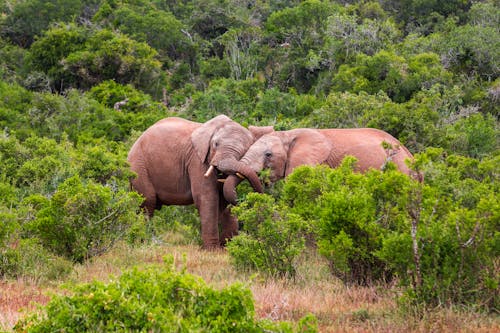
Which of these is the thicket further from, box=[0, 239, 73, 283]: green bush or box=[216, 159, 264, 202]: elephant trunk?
box=[0, 239, 73, 283]: green bush

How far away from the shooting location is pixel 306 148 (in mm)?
11609

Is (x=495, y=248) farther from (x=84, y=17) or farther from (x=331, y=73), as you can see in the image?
(x=84, y=17)

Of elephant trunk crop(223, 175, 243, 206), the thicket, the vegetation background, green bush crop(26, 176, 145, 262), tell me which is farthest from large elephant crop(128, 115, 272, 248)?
green bush crop(26, 176, 145, 262)

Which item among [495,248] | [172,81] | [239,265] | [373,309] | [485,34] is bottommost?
[172,81]

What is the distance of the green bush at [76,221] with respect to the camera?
28.7ft

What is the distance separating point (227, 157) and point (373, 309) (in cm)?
502

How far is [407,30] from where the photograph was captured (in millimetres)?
36688

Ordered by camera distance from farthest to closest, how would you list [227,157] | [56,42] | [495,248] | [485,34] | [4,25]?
[4,25]
[56,42]
[485,34]
[227,157]
[495,248]

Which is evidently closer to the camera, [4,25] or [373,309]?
[373,309]

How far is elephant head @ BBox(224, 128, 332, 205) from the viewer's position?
36.6 feet

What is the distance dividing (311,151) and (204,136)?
163 cm

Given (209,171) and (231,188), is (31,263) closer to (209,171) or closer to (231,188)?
(231,188)

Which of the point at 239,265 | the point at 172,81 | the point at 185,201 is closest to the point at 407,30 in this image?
the point at 172,81

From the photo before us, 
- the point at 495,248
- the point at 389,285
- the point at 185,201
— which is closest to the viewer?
the point at 495,248
